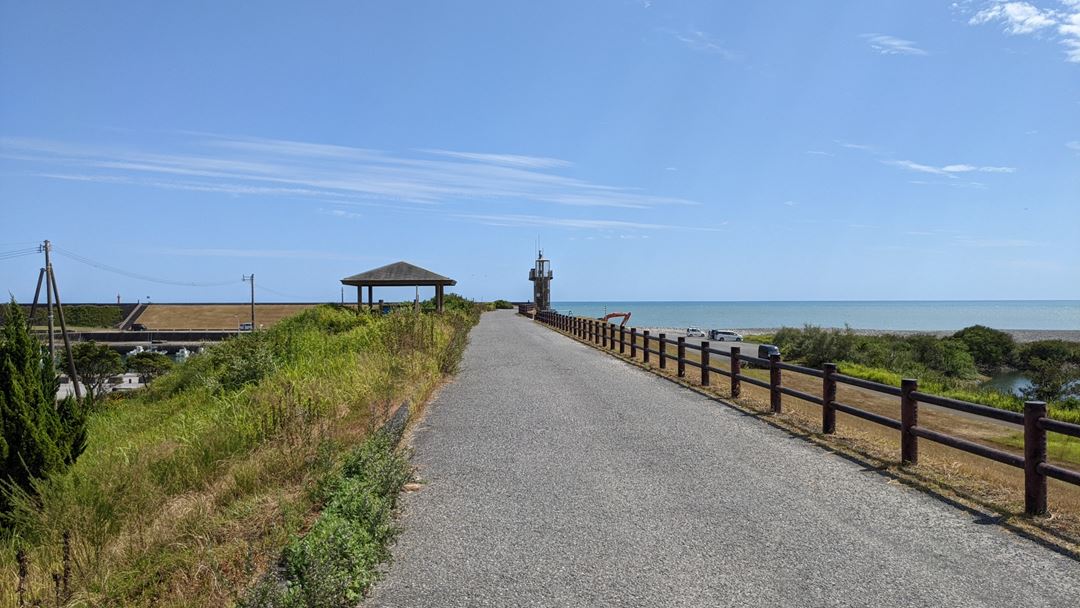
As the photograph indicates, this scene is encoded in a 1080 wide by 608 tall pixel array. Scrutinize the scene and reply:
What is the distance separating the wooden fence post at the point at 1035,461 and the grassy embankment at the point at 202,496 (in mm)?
5206

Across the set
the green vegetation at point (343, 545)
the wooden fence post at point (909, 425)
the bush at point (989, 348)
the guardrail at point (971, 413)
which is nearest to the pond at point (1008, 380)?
the bush at point (989, 348)

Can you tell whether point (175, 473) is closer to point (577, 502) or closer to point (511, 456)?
point (511, 456)

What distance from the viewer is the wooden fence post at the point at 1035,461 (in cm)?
600

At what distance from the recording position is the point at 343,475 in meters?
6.09

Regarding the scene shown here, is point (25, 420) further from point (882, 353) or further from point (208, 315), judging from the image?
point (208, 315)

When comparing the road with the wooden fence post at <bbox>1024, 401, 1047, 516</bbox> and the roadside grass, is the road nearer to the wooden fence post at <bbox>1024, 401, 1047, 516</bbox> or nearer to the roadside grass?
the wooden fence post at <bbox>1024, 401, 1047, 516</bbox>

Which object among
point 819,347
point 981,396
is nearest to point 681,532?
point 981,396

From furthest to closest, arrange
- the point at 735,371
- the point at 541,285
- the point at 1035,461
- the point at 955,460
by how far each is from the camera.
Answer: the point at 541,285
the point at 735,371
the point at 955,460
the point at 1035,461

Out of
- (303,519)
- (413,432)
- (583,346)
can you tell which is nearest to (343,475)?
(303,519)

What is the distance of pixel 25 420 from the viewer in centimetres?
747

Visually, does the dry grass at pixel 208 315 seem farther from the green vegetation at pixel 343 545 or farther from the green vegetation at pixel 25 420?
the green vegetation at pixel 343 545

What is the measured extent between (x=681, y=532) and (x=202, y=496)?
3.93 meters

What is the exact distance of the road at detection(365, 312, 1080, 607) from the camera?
4.41m

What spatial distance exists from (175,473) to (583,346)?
21.0 metres
